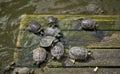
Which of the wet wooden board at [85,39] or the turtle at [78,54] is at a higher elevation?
the wet wooden board at [85,39]

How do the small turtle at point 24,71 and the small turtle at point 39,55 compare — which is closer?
the small turtle at point 24,71

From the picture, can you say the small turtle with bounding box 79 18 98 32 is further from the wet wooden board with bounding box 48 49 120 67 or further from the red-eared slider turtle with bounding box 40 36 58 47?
the red-eared slider turtle with bounding box 40 36 58 47

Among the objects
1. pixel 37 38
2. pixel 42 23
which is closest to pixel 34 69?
pixel 37 38

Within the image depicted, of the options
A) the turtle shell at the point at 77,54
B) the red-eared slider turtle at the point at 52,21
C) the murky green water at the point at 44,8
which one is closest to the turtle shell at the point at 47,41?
the red-eared slider turtle at the point at 52,21

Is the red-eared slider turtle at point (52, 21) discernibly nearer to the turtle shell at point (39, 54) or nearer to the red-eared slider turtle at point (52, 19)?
the red-eared slider turtle at point (52, 19)

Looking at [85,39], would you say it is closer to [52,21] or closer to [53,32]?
[53,32]

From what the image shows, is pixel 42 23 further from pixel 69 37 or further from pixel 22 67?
pixel 22 67

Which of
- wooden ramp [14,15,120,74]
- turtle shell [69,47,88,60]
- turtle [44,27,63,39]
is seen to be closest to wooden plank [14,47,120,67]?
wooden ramp [14,15,120,74]
